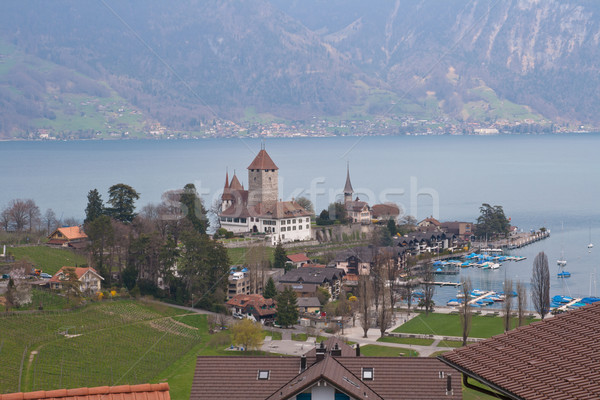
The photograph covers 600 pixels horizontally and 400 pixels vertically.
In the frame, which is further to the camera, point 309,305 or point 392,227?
point 392,227

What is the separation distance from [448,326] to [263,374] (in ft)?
106

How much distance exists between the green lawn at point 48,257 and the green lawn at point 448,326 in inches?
846

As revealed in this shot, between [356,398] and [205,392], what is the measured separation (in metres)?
3.57

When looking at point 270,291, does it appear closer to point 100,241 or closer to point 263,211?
point 100,241

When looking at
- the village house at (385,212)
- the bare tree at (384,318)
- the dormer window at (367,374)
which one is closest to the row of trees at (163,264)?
the bare tree at (384,318)

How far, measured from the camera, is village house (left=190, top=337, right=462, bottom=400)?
17.2m

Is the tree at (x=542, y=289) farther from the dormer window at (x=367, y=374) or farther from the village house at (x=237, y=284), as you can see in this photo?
the dormer window at (x=367, y=374)

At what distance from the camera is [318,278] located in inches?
2280

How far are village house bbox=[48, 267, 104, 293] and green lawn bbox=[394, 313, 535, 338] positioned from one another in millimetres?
17063

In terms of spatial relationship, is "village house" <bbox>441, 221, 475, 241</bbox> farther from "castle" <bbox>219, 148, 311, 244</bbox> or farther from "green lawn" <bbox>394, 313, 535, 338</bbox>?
"green lawn" <bbox>394, 313, 535, 338</bbox>

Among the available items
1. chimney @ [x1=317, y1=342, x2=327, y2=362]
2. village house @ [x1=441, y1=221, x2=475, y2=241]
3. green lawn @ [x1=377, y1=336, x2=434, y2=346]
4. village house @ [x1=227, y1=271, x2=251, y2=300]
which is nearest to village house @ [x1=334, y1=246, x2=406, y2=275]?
village house @ [x1=227, y1=271, x2=251, y2=300]

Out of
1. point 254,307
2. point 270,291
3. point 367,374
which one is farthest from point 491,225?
point 367,374

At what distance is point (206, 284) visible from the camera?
52.0 metres

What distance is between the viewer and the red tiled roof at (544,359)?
7043mm
